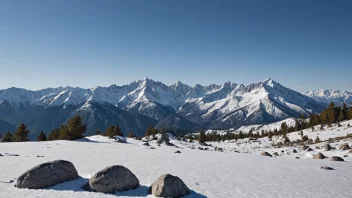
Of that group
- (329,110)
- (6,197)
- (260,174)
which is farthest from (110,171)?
(329,110)

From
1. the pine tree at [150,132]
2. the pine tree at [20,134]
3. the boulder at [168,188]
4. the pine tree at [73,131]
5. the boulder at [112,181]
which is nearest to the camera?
the boulder at [168,188]

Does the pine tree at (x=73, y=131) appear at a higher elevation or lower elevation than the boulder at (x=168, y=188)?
higher

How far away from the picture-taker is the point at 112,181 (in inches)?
608

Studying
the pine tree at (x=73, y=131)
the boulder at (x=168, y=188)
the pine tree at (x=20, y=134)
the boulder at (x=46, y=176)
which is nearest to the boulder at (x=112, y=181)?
the boulder at (x=168, y=188)

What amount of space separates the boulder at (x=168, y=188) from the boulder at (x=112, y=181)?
5.10ft

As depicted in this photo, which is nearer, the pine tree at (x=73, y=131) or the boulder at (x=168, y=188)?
the boulder at (x=168, y=188)

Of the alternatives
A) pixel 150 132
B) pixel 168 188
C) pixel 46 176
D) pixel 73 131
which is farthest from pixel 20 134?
pixel 168 188

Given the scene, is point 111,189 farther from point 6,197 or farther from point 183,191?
point 6,197

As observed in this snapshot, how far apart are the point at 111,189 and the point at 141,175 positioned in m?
5.17

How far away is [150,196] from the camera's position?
1491cm

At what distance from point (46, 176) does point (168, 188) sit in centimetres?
772

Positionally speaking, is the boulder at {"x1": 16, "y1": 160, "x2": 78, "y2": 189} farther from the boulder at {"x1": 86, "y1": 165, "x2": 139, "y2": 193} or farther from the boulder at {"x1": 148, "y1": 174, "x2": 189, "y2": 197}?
the boulder at {"x1": 148, "y1": 174, "x2": 189, "y2": 197}

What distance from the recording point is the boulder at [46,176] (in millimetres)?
15484

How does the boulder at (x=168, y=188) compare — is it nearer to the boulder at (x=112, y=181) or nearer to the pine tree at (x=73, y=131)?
the boulder at (x=112, y=181)
